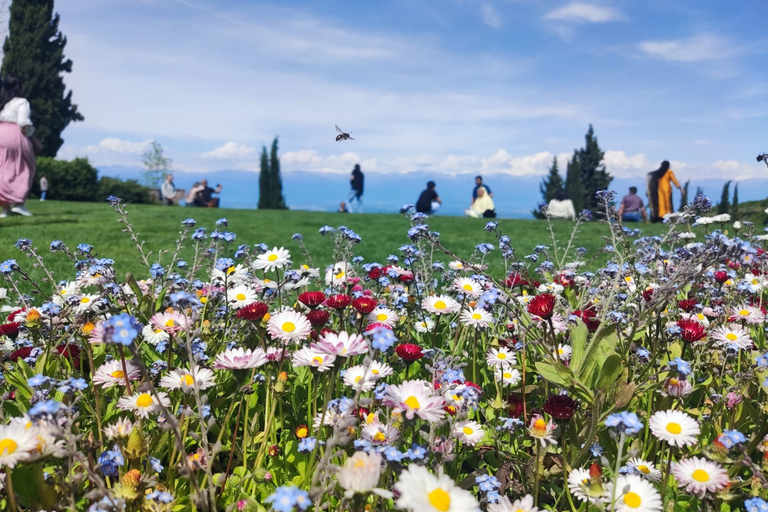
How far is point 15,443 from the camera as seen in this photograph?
123cm

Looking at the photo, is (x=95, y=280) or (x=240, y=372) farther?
(x=95, y=280)

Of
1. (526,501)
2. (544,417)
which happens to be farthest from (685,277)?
(526,501)

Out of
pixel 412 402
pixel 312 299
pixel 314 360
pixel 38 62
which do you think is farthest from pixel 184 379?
pixel 38 62

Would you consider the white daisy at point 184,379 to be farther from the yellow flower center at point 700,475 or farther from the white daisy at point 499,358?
the yellow flower center at point 700,475

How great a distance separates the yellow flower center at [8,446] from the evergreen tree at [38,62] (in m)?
34.6

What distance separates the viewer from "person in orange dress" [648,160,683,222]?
55.3ft

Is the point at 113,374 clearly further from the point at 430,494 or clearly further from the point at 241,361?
the point at 430,494

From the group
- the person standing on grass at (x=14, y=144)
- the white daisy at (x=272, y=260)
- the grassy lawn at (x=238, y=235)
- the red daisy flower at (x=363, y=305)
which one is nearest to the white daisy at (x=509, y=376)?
the red daisy flower at (x=363, y=305)

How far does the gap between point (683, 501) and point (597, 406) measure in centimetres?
35

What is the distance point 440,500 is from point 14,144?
1086 centimetres

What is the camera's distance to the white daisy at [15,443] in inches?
46.8

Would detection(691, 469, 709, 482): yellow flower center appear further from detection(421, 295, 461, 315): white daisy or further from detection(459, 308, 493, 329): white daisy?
detection(421, 295, 461, 315): white daisy

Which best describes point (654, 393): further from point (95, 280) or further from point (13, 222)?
point (13, 222)

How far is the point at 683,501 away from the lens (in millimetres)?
1670
